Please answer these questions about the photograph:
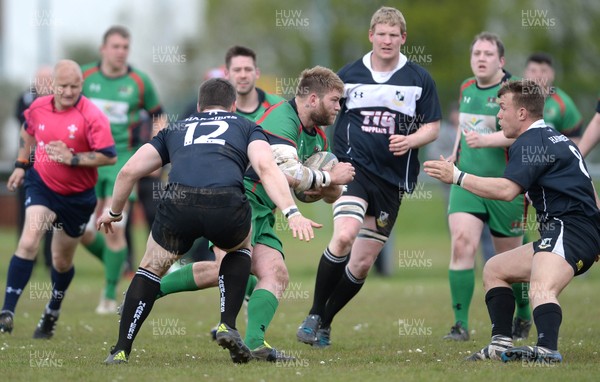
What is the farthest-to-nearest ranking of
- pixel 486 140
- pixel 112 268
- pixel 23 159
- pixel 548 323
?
pixel 112 268 → pixel 23 159 → pixel 486 140 → pixel 548 323

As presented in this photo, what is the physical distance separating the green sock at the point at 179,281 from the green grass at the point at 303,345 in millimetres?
547

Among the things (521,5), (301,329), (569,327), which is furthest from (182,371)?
(521,5)

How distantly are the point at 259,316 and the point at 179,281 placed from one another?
2.83 ft

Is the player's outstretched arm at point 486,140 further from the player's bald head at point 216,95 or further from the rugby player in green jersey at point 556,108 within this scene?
the player's bald head at point 216,95

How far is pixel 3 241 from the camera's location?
2442 cm

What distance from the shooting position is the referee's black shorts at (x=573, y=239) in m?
7.13

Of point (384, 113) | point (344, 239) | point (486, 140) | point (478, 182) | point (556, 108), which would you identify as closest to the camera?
point (478, 182)

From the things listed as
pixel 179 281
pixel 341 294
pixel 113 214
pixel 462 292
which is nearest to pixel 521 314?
pixel 462 292

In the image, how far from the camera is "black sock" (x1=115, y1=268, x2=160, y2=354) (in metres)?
7.02

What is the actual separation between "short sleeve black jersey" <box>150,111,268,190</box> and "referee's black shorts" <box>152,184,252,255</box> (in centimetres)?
7

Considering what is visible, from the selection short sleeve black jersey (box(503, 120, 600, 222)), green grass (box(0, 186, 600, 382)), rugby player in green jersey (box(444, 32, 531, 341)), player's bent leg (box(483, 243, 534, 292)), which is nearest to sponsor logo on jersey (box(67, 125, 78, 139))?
green grass (box(0, 186, 600, 382))

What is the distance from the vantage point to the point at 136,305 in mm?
7020

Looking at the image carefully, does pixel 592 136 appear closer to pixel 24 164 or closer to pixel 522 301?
pixel 522 301

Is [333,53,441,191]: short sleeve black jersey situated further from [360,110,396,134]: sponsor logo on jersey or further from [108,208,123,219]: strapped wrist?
[108,208,123,219]: strapped wrist
